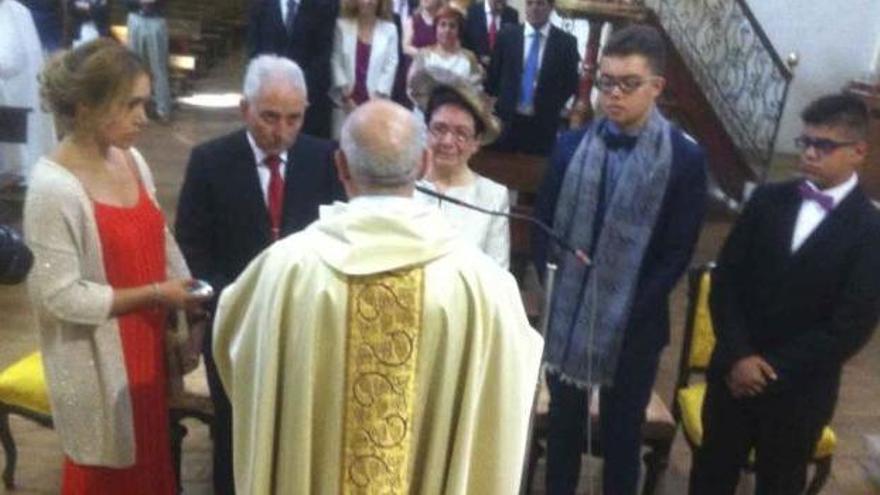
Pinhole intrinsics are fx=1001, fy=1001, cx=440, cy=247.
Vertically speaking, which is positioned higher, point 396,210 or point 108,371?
point 396,210

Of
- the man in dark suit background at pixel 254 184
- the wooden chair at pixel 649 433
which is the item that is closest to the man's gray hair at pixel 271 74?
the man in dark suit background at pixel 254 184

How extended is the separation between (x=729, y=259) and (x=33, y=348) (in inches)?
116

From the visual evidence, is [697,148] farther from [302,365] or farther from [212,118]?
[212,118]

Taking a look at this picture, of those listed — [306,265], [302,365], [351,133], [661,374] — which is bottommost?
[661,374]

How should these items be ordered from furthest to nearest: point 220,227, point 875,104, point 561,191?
point 875,104 < point 561,191 < point 220,227

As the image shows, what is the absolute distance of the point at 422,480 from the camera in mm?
1973

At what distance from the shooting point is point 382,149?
177cm

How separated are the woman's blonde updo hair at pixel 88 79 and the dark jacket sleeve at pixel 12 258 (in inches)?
24.7

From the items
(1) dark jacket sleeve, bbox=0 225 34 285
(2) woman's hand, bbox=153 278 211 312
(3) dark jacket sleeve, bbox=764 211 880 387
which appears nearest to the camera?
(1) dark jacket sleeve, bbox=0 225 34 285

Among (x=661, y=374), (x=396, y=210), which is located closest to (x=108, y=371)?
(x=396, y=210)

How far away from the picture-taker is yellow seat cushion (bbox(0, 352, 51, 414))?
3.05 metres

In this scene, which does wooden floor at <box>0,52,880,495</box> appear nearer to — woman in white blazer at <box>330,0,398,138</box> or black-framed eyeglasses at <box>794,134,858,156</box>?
black-framed eyeglasses at <box>794,134,858,156</box>

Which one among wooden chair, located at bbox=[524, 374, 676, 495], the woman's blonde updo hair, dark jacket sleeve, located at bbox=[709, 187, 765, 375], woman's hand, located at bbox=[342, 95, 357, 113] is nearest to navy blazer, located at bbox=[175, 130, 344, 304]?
the woman's blonde updo hair

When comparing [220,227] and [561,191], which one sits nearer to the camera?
[220,227]
